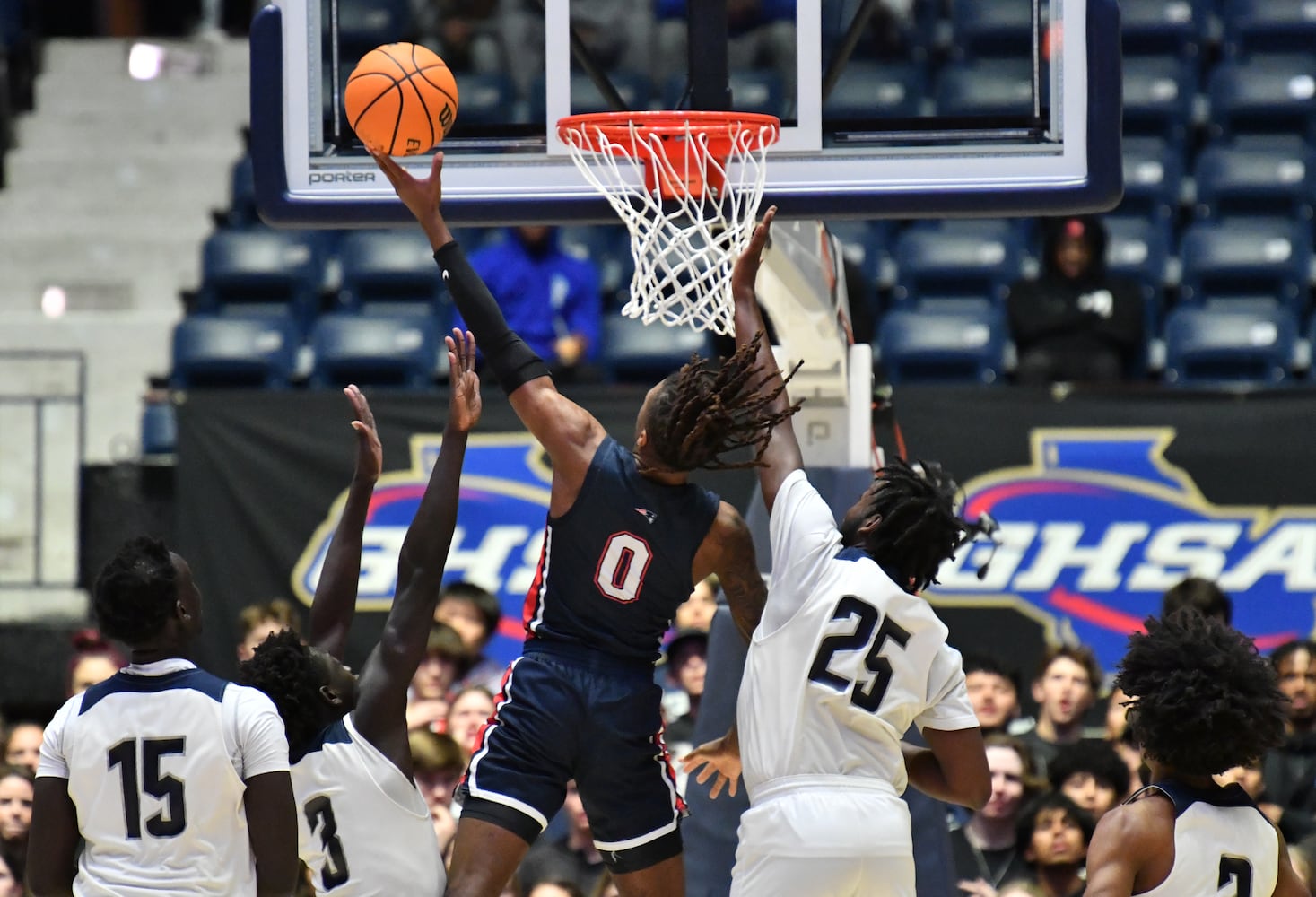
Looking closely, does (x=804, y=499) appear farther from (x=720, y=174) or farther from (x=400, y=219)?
(x=400, y=219)

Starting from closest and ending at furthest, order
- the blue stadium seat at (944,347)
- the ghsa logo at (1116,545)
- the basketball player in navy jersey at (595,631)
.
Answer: the basketball player in navy jersey at (595,631) → the ghsa logo at (1116,545) → the blue stadium seat at (944,347)

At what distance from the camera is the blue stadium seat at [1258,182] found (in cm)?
999

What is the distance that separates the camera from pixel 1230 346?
9086mm

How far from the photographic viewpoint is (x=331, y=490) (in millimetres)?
8656

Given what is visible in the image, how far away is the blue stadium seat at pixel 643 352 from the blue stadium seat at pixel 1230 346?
7.54 ft

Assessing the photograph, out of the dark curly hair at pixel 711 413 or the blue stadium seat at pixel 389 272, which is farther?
the blue stadium seat at pixel 389 272

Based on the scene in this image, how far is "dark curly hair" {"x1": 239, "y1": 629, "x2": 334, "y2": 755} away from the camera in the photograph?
455 cm

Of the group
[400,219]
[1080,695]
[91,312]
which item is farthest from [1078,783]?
[91,312]

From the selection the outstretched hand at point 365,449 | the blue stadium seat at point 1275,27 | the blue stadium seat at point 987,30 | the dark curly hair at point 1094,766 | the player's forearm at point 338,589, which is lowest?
the dark curly hair at point 1094,766

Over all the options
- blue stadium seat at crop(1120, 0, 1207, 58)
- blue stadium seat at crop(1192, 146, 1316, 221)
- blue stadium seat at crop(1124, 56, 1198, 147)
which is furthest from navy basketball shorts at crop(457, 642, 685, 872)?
blue stadium seat at crop(1120, 0, 1207, 58)

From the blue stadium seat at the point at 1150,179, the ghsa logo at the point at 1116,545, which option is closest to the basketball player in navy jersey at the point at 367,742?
the ghsa logo at the point at 1116,545

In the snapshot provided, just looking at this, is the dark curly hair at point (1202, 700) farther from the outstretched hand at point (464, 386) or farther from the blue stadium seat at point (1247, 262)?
the blue stadium seat at point (1247, 262)

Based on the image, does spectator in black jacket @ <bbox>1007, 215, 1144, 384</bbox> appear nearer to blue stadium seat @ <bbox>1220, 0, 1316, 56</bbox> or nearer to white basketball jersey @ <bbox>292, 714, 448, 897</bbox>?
blue stadium seat @ <bbox>1220, 0, 1316, 56</bbox>

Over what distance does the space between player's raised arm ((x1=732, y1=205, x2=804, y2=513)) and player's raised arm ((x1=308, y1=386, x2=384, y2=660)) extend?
102 cm
